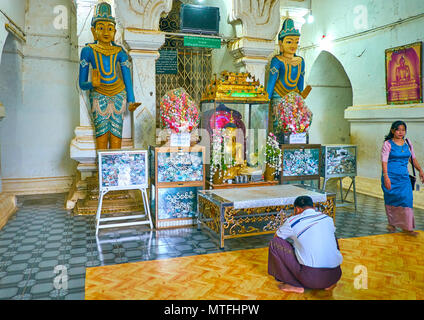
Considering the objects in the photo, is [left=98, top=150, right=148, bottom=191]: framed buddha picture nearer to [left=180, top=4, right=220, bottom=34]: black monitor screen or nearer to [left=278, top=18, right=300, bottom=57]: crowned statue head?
[left=180, top=4, right=220, bottom=34]: black monitor screen

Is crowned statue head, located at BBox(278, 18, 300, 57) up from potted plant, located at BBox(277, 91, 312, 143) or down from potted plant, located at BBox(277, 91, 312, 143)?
up

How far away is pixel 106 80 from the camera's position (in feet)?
19.8

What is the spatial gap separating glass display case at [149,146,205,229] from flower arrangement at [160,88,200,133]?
0.33 meters

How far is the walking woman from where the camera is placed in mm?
4922

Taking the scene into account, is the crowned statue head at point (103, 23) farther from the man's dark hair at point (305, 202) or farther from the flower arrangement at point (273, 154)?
the man's dark hair at point (305, 202)

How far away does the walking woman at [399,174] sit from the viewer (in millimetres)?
4922

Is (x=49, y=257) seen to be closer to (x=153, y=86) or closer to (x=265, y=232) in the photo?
(x=265, y=232)

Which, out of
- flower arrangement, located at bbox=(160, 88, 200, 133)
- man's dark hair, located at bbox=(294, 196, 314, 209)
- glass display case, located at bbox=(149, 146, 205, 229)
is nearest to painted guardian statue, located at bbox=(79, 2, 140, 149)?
flower arrangement, located at bbox=(160, 88, 200, 133)

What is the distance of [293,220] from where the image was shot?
3115 mm

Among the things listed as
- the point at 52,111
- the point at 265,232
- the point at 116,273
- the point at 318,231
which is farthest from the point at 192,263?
the point at 52,111

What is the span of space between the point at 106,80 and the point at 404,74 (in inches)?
211

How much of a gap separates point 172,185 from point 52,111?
4.25m

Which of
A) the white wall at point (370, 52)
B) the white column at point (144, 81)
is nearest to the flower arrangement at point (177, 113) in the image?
the white column at point (144, 81)

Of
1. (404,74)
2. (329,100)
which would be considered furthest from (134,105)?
(329,100)
